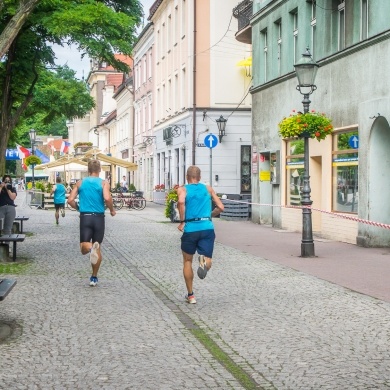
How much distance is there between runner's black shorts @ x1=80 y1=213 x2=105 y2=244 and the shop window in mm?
13701

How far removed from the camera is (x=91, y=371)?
24.3 feet

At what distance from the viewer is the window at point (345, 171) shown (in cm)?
2188

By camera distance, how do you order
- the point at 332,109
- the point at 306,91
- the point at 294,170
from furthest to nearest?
1. the point at 294,170
2. the point at 332,109
3. the point at 306,91

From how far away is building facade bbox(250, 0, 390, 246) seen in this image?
20422mm

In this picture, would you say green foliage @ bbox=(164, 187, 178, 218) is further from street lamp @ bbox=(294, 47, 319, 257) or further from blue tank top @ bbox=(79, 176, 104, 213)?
blue tank top @ bbox=(79, 176, 104, 213)

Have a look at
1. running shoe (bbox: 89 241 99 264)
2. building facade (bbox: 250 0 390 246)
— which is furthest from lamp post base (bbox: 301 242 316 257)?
running shoe (bbox: 89 241 99 264)

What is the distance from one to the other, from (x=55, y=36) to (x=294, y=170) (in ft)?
29.3

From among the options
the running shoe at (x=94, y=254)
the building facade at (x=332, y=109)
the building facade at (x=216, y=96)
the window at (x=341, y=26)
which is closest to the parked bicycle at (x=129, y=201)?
the building facade at (x=216, y=96)

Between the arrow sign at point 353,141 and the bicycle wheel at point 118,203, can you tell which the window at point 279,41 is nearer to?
the arrow sign at point 353,141

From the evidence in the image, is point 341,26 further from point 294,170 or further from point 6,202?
point 6,202

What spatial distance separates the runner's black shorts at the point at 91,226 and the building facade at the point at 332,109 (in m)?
5.49

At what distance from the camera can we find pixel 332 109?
23.0 metres

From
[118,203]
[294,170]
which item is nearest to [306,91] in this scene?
[294,170]

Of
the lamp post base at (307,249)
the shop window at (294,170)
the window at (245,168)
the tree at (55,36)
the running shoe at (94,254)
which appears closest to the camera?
the running shoe at (94,254)
